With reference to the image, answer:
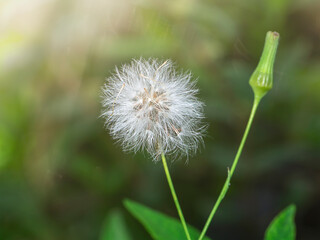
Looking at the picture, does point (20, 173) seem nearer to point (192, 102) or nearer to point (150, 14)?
point (150, 14)

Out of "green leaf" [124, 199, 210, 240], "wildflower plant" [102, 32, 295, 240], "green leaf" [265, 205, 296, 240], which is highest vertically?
"wildflower plant" [102, 32, 295, 240]

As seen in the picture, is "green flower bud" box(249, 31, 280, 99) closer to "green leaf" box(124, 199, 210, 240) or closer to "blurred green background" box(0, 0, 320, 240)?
"green leaf" box(124, 199, 210, 240)

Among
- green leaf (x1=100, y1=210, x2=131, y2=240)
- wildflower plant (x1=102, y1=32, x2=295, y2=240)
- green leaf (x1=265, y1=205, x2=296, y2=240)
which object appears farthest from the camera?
green leaf (x1=100, y1=210, x2=131, y2=240)

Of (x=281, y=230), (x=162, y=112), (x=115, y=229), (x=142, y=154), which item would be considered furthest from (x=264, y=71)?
(x=142, y=154)

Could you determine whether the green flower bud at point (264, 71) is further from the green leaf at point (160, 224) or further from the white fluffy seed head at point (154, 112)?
the green leaf at point (160, 224)

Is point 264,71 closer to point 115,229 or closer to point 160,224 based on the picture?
point 160,224

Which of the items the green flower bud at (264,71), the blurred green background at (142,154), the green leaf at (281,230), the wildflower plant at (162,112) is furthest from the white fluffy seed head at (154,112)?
the blurred green background at (142,154)

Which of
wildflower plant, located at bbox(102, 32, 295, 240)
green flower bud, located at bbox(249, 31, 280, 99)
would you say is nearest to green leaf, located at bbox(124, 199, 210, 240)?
wildflower plant, located at bbox(102, 32, 295, 240)

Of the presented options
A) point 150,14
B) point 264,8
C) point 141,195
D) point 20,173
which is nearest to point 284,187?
point 141,195
